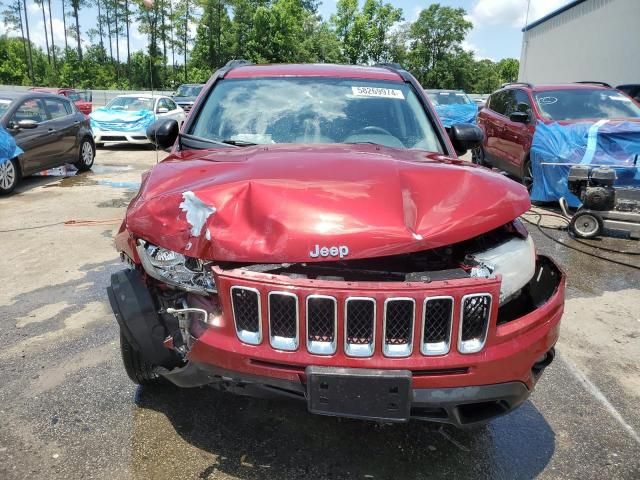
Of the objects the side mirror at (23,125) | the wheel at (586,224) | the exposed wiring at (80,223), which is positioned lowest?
the exposed wiring at (80,223)

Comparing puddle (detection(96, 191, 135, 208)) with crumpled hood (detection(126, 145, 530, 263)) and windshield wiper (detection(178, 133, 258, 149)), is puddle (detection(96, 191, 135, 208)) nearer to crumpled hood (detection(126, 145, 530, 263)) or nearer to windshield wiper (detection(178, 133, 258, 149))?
windshield wiper (detection(178, 133, 258, 149))

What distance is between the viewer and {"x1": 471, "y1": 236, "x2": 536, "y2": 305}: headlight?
6.98 ft

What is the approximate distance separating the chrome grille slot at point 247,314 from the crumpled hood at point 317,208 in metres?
0.13

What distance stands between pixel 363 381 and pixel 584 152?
21.2 feet

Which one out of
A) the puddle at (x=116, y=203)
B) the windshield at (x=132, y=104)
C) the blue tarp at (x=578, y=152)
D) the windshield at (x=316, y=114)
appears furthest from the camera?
the windshield at (x=132, y=104)

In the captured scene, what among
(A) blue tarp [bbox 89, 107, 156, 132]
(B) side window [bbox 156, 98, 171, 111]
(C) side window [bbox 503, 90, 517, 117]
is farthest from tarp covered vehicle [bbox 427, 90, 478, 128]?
(A) blue tarp [bbox 89, 107, 156, 132]

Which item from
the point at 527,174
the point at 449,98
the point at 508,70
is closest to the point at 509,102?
the point at 527,174

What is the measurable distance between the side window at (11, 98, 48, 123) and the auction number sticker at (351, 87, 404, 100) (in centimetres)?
742

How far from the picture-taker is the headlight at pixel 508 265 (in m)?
2.13

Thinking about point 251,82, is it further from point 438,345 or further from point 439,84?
point 439,84

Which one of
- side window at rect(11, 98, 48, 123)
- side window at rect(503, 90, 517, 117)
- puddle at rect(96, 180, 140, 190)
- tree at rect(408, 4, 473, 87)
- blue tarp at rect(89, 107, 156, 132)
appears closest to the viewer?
side window at rect(11, 98, 48, 123)

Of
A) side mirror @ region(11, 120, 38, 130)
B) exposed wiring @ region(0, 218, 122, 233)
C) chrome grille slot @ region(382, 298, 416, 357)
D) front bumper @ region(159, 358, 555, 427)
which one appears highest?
side mirror @ region(11, 120, 38, 130)

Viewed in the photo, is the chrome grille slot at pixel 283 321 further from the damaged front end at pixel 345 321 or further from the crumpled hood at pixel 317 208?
the crumpled hood at pixel 317 208

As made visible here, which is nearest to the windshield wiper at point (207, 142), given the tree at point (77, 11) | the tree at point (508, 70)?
the tree at point (77, 11)
